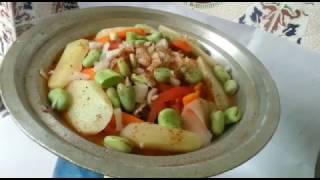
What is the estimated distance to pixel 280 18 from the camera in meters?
0.90

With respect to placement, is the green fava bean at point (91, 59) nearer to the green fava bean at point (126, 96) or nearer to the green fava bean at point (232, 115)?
the green fava bean at point (126, 96)

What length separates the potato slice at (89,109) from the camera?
63 centimetres

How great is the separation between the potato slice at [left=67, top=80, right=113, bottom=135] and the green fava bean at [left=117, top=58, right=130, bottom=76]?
4 centimetres

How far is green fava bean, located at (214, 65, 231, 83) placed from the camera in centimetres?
75

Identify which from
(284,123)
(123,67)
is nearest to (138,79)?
(123,67)

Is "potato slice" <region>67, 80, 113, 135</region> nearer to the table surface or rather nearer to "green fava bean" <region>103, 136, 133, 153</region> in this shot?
"green fava bean" <region>103, 136, 133, 153</region>

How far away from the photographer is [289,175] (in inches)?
39.2

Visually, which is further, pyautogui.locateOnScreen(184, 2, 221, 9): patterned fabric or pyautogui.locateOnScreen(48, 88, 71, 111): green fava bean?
pyautogui.locateOnScreen(184, 2, 221, 9): patterned fabric

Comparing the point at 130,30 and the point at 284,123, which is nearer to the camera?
the point at 130,30

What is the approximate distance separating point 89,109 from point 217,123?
19cm

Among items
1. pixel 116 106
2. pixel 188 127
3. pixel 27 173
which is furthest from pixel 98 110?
pixel 27 173


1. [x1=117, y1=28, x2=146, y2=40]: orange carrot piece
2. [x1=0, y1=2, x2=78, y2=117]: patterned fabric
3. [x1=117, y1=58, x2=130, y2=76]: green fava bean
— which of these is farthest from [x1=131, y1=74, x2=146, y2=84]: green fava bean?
[x1=0, y1=2, x2=78, y2=117]: patterned fabric

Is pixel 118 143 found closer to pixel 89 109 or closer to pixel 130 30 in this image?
pixel 89 109

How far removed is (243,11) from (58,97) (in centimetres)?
47
